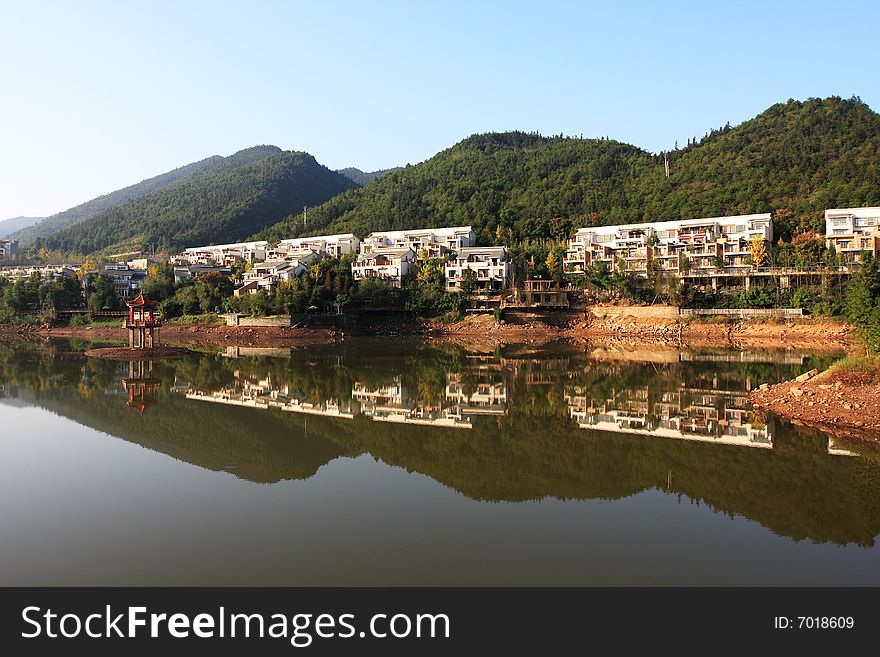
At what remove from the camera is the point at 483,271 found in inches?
1965

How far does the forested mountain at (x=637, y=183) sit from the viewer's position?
2205 inches

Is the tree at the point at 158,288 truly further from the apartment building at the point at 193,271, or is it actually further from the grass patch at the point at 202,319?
the grass patch at the point at 202,319

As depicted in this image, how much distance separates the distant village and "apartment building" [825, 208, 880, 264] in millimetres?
57

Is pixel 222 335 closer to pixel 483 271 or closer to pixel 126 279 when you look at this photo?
pixel 483 271

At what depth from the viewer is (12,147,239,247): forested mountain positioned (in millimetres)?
160000

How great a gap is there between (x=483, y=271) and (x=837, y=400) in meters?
35.2

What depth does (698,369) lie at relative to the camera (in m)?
25.6

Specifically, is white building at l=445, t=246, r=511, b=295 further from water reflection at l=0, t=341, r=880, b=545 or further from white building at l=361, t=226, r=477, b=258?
water reflection at l=0, t=341, r=880, b=545

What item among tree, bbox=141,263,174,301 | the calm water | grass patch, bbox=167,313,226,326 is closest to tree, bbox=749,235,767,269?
the calm water

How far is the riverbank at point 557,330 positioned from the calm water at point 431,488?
1652 centimetres

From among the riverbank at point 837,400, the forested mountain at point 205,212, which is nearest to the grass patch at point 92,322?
the forested mountain at point 205,212

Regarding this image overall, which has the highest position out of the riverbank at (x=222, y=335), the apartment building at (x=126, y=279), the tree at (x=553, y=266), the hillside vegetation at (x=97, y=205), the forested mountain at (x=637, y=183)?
the hillside vegetation at (x=97, y=205)

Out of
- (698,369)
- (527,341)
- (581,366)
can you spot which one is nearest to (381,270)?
(527,341)
